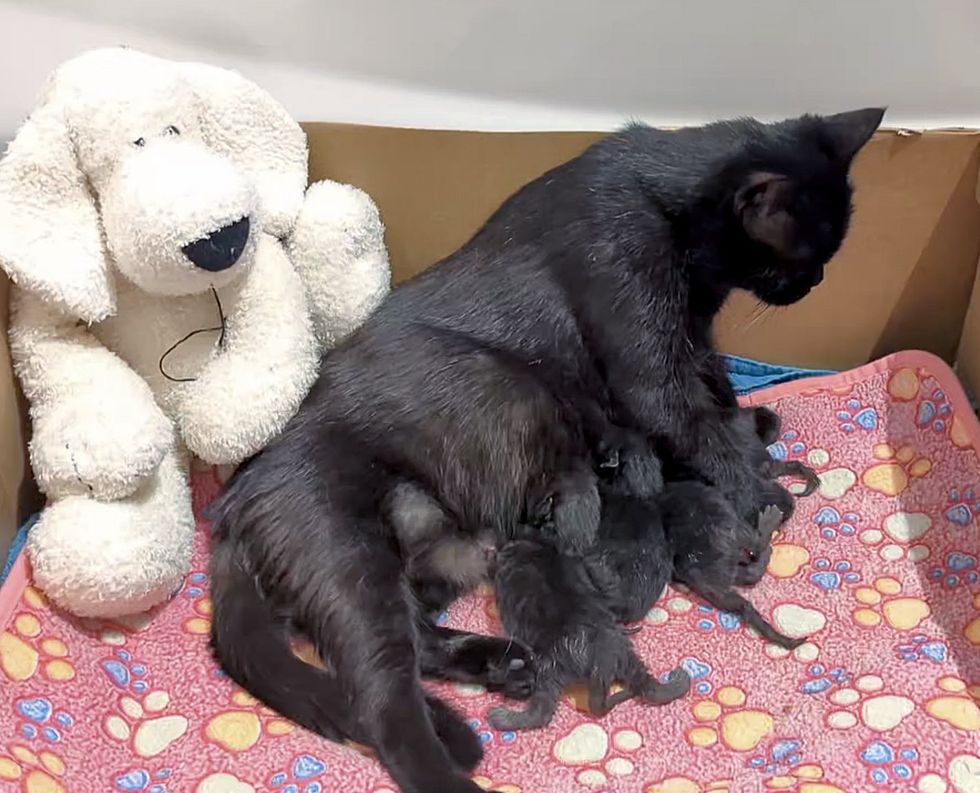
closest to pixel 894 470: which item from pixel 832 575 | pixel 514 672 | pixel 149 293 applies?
pixel 832 575

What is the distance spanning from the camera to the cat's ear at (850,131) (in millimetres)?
1365

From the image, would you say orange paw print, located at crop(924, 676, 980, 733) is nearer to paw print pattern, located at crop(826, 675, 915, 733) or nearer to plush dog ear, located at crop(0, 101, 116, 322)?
paw print pattern, located at crop(826, 675, 915, 733)

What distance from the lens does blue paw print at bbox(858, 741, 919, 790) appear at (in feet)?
3.69

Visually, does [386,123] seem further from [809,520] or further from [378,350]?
[809,520]

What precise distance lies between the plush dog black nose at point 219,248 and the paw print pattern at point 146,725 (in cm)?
52

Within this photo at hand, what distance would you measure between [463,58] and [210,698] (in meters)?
0.99

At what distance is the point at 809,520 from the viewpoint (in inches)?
58.9

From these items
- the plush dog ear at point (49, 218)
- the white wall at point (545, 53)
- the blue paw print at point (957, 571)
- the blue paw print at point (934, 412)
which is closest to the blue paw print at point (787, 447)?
the blue paw print at point (934, 412)

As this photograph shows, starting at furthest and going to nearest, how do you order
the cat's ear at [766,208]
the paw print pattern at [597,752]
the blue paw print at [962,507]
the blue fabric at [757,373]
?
1. the blue fabric at [757,373]
2. the blue paw print at [962,507]
3. the cat's ear at [766,208]
4. the paw print pattern at [597,752]

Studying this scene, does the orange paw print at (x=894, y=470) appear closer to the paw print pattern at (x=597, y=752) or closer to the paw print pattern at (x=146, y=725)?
the paw print pattern at (x=597, y=752)

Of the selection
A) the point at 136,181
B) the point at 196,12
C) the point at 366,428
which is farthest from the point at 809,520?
the point at 196,12

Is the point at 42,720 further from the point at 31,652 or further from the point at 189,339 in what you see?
the point at 189,339

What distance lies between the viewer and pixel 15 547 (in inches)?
52.8

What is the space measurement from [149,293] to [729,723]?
2.87ft
